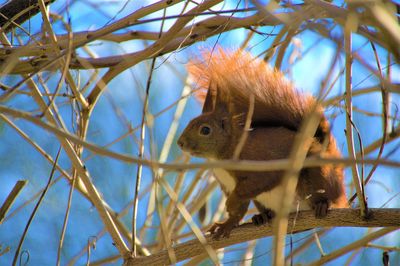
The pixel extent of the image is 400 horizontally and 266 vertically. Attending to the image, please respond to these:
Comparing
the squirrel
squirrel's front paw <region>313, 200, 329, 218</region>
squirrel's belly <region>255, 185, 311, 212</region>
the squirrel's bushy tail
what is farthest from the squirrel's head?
squirrel's front paw <region>313, 200, 329, 218</region>

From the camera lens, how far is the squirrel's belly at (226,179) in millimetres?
1980

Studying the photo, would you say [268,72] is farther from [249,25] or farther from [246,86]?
[249,25]

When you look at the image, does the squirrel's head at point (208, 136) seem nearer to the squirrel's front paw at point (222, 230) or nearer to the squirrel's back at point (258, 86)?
the squirrel's back at point (258, 86)

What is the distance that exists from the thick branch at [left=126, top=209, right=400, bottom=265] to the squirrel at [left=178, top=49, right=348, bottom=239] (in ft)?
0.14

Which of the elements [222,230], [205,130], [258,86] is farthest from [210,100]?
[222,230]

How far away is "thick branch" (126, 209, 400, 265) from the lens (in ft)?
4.91

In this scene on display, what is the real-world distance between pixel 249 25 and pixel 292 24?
0.92 meters

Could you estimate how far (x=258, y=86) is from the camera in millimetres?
1963

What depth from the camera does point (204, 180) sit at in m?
2.41

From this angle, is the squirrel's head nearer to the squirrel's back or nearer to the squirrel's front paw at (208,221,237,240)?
the squirrel's back

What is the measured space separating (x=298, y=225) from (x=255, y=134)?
0.42m

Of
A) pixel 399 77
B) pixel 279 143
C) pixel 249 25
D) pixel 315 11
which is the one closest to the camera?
pixel 315 11

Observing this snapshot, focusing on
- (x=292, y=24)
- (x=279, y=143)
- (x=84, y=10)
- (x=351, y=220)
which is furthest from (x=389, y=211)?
(x=84, y=10)

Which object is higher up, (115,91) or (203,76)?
(115,91)
